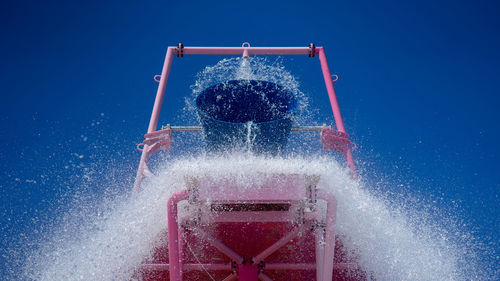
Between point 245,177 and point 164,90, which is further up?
point 164,90

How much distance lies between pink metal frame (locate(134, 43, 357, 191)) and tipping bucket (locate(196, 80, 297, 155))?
526mm

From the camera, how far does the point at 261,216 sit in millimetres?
1520

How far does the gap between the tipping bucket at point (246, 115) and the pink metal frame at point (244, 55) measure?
0.53m

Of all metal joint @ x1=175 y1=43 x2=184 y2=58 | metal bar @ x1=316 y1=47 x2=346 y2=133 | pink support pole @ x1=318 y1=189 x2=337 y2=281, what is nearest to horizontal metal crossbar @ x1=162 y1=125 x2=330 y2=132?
metal bar @ x1=316 y1=47 x2=346 y2=133

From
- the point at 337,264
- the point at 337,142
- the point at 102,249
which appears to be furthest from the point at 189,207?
the point at 337,142

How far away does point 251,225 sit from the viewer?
197cm

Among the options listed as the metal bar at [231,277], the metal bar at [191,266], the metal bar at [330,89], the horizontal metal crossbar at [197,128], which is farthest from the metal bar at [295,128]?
the metal bar at [231,277]

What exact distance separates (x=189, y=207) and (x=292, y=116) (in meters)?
0.60

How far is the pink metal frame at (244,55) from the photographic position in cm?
219

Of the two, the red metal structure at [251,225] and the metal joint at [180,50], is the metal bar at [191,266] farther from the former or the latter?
the metal joint at [180,50]

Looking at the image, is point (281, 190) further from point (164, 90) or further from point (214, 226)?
point (164, 90)

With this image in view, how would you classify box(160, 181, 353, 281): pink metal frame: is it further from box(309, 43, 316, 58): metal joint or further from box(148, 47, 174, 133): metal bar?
box(309, 43, 316, 58): metal joint

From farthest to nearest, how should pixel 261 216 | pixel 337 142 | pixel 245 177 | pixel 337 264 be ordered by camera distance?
pixel 337 142 → pixel 337 264 → pixel 261 216 → pixel 245 177

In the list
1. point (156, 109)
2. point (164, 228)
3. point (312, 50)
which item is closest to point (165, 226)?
point (164, 228)
